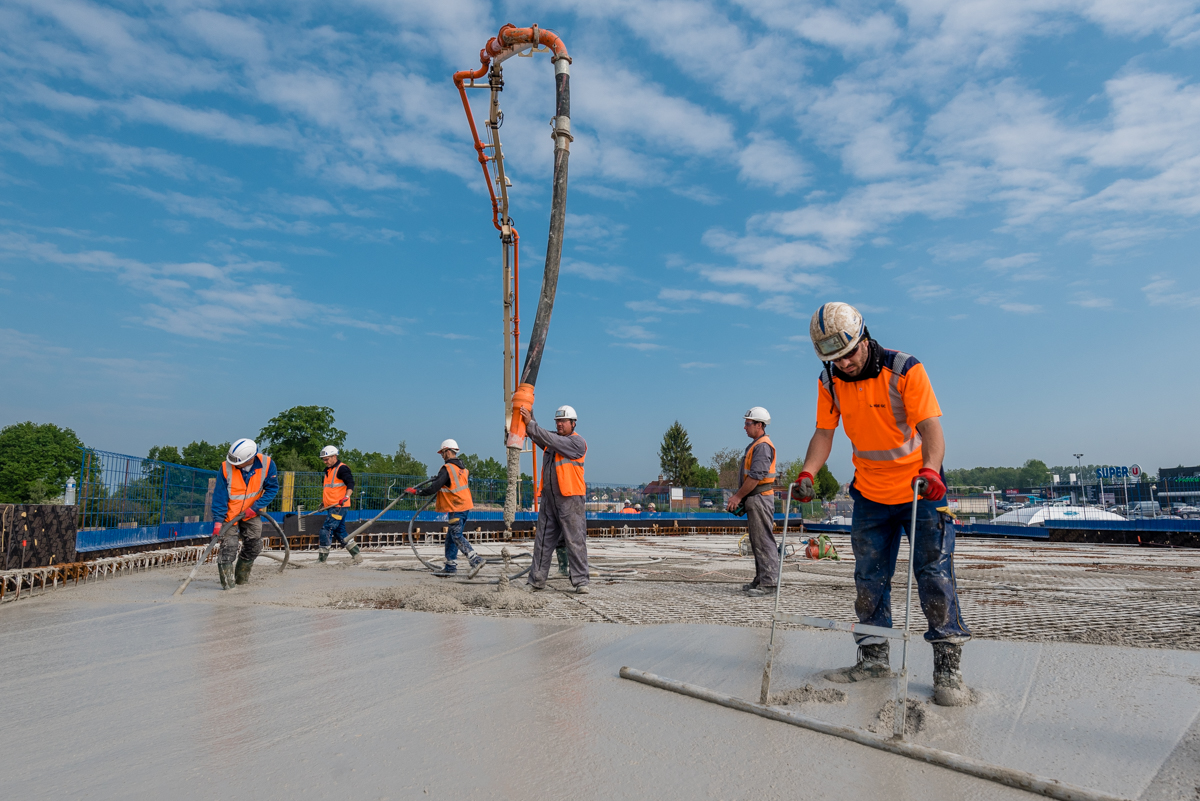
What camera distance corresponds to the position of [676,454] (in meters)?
69.1

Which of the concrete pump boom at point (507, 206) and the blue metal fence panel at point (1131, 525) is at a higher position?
the concrete pump boom at point (507, 206)

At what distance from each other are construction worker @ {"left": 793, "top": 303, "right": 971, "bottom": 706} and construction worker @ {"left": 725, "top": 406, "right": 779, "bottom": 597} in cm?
331

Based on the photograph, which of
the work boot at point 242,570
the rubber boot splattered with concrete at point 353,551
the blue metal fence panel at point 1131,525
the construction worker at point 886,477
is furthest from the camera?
the blue metal fence panel at point 1131,525

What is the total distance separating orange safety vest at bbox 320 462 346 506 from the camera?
10.3 metres

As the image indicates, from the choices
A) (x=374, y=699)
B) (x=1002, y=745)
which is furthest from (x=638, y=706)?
(x=1002, y=745)

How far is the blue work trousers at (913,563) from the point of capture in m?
3.16

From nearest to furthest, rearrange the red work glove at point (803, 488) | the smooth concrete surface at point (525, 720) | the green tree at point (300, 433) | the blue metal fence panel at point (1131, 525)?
the smooth concrete surface at point (525, 720) → the red work glove at point (803, 488) → the blue metal fence panel at point (1131, 525) → the green tree at point (300, 433)

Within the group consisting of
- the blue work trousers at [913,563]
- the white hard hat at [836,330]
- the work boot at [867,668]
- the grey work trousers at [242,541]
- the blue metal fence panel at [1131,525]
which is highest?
the white hard hat at [836,330]

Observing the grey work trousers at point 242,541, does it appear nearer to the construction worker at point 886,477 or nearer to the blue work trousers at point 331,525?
the blue work trousers at point 331,525

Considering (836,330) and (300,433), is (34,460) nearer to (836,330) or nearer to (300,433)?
(300,433)

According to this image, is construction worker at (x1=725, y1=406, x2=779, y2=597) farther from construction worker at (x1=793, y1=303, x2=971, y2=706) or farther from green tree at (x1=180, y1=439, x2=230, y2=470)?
green tree at (x1=180, y1=439, x2=230, y2=470)

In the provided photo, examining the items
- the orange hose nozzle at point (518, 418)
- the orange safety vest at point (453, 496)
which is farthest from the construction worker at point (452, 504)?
the orange hose nozzle at point (518, 418)

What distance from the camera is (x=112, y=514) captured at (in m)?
9.05

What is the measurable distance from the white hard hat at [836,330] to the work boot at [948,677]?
1400 millimetres
